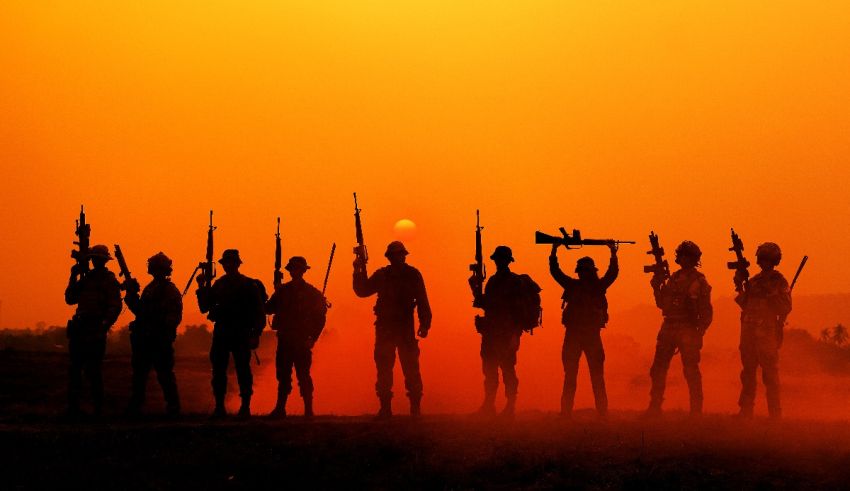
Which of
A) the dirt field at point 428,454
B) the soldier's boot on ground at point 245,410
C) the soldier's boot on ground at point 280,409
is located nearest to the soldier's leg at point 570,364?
the dirt field at point 428,454

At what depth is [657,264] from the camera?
771 inches

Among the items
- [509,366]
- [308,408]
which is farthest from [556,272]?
[308,408]

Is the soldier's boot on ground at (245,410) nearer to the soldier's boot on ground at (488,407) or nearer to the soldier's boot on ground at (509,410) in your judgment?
the soldier's boot on ground at (488,407)

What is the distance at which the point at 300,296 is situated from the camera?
18.5 metres

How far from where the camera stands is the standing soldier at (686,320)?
61.0ft

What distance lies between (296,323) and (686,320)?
703cm

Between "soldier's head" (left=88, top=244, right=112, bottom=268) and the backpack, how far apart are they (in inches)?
301

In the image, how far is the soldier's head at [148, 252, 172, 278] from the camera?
62.0 ft

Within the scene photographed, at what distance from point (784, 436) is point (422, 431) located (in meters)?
5.47

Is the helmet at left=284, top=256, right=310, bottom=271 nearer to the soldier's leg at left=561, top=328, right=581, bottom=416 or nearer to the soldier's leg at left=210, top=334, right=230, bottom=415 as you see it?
the soldier's leg at left=210, top=334, right=230, bottom=415

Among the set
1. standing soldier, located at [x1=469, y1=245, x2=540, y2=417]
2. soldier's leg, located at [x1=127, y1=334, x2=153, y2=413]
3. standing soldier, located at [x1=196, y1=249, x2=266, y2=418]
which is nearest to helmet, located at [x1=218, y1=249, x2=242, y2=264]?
standing soldier, located at [x1=196, y1=249, x2=266, y2=418]

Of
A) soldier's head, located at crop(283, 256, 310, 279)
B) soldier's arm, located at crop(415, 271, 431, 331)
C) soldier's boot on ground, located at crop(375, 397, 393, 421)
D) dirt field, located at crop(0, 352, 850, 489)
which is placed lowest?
dirt field, located at crop(0, 352, 850, 489)

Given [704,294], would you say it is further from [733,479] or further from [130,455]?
[130,455]

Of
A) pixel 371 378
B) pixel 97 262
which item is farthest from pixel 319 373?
pixel 97 262
